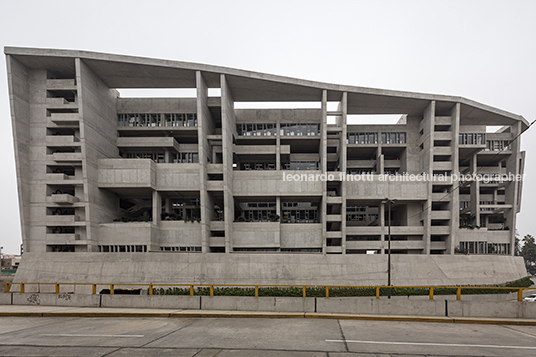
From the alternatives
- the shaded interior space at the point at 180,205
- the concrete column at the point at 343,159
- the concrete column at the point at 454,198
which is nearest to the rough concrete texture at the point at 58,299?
the shaded interior space at the point at 180,205

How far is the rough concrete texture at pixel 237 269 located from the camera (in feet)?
107

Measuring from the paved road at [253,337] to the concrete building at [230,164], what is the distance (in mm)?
21800

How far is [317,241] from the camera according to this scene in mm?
37438

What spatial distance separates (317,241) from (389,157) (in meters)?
21.8

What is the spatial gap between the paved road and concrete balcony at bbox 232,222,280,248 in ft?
75.4

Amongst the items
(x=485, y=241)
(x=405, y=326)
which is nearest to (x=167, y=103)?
(x=405, y=326)

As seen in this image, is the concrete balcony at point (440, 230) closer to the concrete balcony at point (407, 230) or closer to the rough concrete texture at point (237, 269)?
the concrete balcony at point (407, 230)

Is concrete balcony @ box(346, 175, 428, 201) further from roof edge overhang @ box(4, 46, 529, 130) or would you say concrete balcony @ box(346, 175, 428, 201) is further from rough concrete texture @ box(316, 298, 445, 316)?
rough concrete texture @ box(316, 298, 445, 316)

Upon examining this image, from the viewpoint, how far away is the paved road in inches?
357

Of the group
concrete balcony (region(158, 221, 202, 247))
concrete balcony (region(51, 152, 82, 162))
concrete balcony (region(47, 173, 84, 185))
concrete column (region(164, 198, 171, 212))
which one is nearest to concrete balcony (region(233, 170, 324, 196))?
concrete balcony (region(158, 221, 202, 247))

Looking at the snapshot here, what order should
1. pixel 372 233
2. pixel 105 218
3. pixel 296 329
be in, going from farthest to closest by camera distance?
pixel 372 233 → pixel 105 218 → pixel 296 329

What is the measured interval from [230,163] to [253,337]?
28999mm

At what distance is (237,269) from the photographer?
1319 inches

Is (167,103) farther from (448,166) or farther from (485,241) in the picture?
(485,241)
